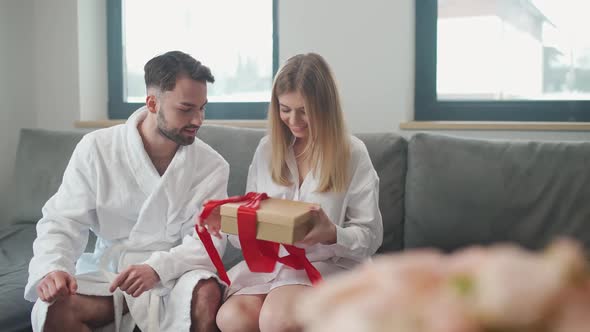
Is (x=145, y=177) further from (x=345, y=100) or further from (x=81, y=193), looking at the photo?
(x=345, y=100)

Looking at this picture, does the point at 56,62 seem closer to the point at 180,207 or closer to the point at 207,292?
the point at 180,207

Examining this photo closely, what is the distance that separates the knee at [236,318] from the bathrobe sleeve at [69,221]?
0.43m

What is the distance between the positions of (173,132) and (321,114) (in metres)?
0.44

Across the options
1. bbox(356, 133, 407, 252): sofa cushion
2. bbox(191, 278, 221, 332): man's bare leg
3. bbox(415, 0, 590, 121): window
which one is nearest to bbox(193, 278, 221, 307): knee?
bbox(191, 278, 221, 332): man's bare leg

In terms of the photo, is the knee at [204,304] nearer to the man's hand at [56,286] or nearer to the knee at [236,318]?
the knee at [236,318]

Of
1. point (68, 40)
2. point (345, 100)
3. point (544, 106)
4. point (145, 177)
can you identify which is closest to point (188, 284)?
point (145, 177)

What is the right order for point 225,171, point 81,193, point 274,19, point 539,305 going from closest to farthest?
point 539,305
point 81,193
point 225,171
point 274,19

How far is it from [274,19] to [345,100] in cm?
62

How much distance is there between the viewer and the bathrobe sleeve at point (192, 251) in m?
1.57

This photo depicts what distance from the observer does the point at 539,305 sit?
0.20 meters

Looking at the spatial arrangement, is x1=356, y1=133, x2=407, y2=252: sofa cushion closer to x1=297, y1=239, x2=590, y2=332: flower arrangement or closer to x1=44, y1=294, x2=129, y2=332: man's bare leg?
x1=44, y1=294, x2=129, y2=332: man's bare leg

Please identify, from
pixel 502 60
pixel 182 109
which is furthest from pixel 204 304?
pixel 502 60

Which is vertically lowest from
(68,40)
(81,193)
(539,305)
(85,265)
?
(85,265)

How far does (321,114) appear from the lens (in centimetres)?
167
